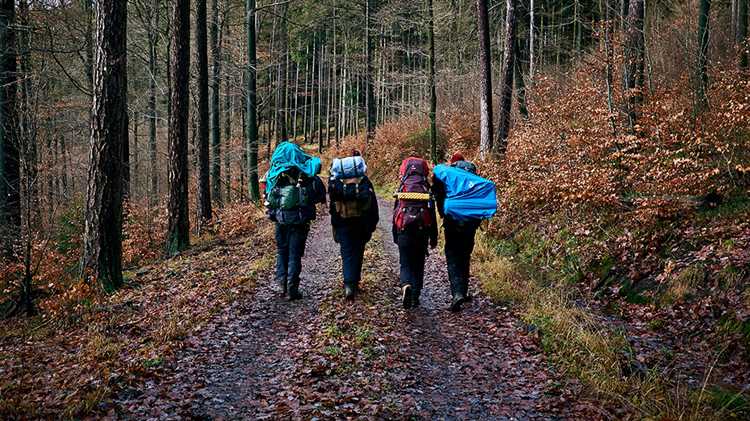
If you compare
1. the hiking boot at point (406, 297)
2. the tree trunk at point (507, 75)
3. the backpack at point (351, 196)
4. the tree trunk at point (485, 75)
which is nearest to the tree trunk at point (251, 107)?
the tree trunk at point (485, 75)

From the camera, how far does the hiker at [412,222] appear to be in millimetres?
7344

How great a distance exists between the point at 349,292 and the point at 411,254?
1.11m

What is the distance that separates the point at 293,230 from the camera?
792cm

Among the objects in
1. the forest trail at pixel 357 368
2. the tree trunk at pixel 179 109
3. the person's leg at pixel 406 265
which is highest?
the tree trunk at pixel 179 109

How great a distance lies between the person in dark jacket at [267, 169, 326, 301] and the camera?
7820mm

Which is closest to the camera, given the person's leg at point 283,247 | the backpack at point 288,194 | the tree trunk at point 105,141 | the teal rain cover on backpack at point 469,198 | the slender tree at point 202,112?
the teal rain cover on backpack at point 469,198

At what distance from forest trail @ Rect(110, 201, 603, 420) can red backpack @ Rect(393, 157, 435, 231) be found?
1.26 m

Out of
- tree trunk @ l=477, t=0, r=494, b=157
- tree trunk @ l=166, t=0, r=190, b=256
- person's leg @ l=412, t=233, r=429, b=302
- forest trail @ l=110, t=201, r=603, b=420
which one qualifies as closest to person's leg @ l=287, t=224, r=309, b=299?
forest trail @ l=110, t=201, r=603, b=420

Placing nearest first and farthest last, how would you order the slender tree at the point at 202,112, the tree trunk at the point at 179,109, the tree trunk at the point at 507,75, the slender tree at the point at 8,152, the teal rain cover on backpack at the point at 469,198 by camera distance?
the teal rain cover on backpack at the point at 469,198 → the slender tree at the point at 8,152 → the tree trunk at the point at 179,109 → the slender tree at the point at 202,112 → the tree trunk at the point at 507,75

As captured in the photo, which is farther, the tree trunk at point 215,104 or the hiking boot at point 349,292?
the tree trunk at point 215,104

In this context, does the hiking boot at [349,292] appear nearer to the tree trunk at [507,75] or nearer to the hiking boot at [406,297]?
the hiking boot at [406,297]

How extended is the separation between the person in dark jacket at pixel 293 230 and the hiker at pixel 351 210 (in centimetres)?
39

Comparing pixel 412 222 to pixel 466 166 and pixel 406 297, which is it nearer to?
pixel 406 297

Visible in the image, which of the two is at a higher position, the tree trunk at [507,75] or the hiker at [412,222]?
the tree trunk at [507,75]
